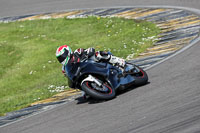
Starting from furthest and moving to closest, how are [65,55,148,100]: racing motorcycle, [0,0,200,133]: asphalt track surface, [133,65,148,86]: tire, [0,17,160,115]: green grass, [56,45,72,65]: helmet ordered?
[0,17,160,115]: green grass → [133,65,148,86]: tire → [56,45,72,65]: helmet → [65,55,148,100]: racing motorcycle → [0,0,200,133]: asphalt track surface

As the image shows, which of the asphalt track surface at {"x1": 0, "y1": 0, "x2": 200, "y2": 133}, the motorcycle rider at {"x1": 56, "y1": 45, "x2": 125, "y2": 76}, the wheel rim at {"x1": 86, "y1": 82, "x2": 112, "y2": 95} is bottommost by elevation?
the asphalt track surface at {"x1": 0, "y1": 0, "x2": 200, "y2": 133}

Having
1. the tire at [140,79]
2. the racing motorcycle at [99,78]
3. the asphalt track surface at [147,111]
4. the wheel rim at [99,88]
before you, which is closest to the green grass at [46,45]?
the asphalt track surface at [147,111]

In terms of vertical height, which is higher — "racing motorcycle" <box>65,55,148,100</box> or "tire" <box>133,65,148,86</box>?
"racing motorcycle" <box>65,55,148,100</box>

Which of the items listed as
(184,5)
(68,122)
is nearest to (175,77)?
(68,122)

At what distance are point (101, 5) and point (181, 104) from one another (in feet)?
41.7

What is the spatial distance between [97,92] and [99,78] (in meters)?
0.55

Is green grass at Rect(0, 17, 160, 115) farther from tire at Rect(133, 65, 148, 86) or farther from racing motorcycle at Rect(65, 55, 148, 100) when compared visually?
tire at Rect(133, 65, 148, 86)

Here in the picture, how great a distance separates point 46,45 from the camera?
1631 centimetres

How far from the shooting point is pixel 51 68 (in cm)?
1356

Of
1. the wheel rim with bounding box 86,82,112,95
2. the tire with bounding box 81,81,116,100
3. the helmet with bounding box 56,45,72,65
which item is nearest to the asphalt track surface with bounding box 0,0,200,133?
the tire with bounding box 81,81,116,100

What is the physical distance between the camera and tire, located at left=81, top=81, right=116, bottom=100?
28.5 ft

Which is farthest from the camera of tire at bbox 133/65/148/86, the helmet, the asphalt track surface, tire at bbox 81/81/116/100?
tire at bbox 133/65/148/86

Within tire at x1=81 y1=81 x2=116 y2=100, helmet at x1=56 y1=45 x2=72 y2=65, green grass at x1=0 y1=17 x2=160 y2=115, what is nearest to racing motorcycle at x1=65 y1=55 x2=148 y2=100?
tire at x1=81 y1=81 x2=116 y2=100

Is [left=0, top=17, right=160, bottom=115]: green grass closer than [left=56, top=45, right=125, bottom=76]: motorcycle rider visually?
No
